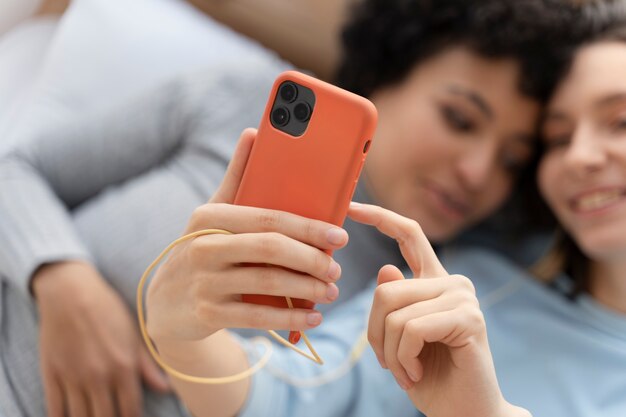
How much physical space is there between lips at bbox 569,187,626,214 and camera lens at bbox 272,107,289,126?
1.44 ft

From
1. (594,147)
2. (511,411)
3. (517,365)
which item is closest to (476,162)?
(594,147)

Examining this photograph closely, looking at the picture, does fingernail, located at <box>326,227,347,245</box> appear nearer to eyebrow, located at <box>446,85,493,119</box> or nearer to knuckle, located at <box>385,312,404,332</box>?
knuckle, located at <box>385,312,404,332</box>

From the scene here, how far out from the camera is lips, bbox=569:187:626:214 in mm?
687

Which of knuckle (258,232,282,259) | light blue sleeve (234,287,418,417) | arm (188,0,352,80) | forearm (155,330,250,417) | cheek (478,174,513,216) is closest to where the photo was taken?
knuckle (258,232,282,259)

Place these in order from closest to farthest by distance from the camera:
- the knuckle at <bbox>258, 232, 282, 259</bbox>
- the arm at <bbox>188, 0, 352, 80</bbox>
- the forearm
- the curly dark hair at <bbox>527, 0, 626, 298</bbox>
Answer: the knuckle at <bbox>258, 232, 282, 259</bbox> < the forearm < the curly dark hair at <bbox>527, 0, 626, 298</bbox> < the arm at <bbox>188, 0, 352, 80</bbox>

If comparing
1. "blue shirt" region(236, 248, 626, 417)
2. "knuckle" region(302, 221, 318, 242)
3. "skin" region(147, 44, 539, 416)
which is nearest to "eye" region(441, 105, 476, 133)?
"blue shirt" region(236, 248, 626, 417)

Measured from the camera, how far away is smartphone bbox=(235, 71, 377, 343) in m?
0.42

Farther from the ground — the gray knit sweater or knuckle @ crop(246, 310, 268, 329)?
knuckle @ crop(246, 310, 268, 329)

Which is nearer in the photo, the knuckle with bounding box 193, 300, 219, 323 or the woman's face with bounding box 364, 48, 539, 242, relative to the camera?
the knuckle with bounding box 193, 300, 219, 323

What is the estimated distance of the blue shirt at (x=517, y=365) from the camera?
0.65 meters

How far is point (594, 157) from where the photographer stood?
2.23ft

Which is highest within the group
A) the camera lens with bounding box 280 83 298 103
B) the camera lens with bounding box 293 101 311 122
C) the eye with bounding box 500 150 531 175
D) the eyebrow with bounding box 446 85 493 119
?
the camera lens with bounding box 280 83 298 103

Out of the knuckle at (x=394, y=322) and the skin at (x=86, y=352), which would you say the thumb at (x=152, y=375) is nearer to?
the skin at (x=86, y=352)

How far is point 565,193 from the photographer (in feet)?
2.44
